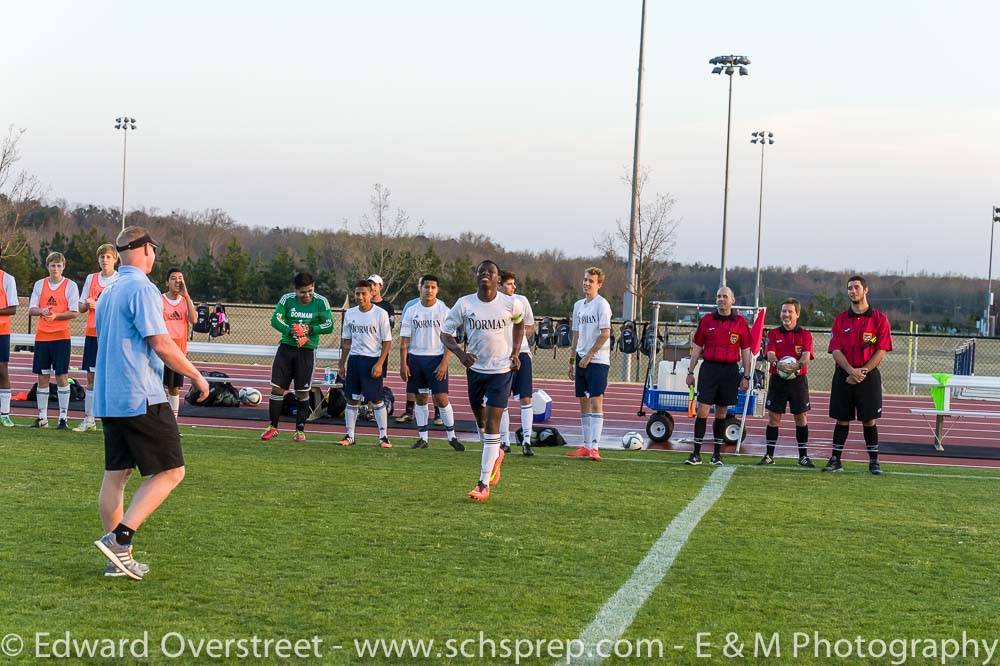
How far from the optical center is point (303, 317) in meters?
12.3

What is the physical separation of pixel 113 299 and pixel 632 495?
4.91 metres

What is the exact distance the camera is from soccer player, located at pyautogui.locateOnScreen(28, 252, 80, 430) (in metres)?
12.2

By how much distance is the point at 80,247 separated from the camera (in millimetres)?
56719

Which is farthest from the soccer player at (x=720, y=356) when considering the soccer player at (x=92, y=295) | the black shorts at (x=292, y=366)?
the soccer player at (x=92, y=295)

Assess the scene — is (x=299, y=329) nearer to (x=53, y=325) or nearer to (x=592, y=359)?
(x=53, y=325)

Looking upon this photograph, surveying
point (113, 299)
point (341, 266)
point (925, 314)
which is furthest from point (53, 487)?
point (925, 314)

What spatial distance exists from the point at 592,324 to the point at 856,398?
2803 millimetres

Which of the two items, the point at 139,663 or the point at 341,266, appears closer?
the point at 139,663

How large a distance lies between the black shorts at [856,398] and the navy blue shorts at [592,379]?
2.37 meters

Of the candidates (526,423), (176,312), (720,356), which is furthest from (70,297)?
(720,356)

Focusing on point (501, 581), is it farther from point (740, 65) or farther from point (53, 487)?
point (740, 65)

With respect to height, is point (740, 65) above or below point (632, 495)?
above

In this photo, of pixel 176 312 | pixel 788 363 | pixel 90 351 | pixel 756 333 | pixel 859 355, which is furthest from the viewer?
pixel 756 333

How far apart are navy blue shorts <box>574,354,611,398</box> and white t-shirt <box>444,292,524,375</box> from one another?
3001 mm
